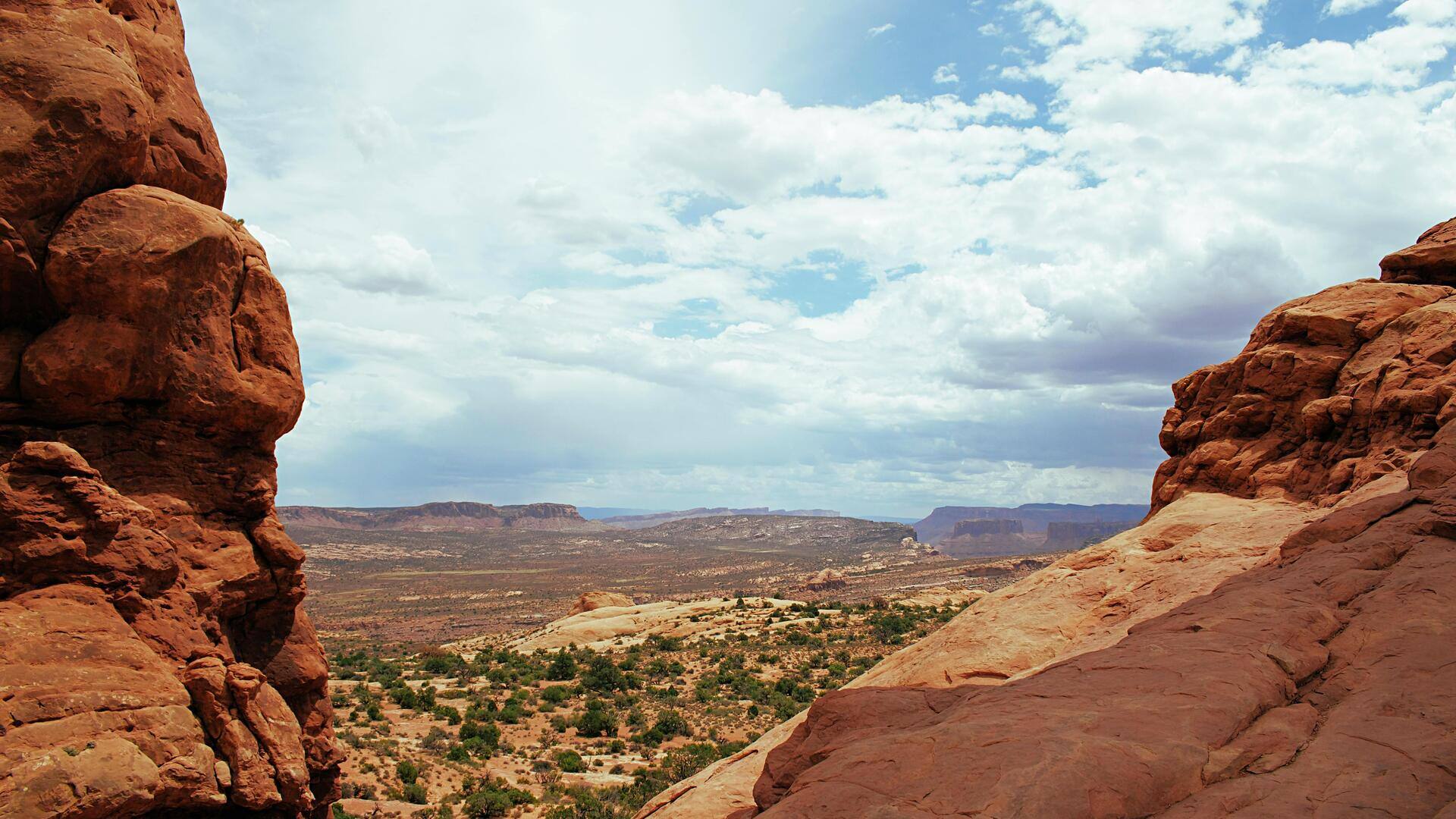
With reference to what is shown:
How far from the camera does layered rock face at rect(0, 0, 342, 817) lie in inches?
355

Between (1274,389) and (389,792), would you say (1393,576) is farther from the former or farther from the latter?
(389,792)

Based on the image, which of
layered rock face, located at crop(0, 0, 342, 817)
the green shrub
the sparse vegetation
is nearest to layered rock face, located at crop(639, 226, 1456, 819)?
layered rock face, located at crop(0, 0, 342, 817)

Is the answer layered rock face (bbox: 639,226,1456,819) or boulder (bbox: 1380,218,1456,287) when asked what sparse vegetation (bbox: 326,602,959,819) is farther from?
boulder (bbox: 1380,218,1456,287)

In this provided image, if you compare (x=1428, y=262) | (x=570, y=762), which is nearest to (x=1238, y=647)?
(x=1428, y=262)

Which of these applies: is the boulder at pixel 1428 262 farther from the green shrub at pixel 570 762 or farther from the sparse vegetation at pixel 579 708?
the green shrub at pixel 570 762

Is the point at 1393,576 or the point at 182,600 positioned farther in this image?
the point at 182,600

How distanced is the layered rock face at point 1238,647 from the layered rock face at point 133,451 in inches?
272

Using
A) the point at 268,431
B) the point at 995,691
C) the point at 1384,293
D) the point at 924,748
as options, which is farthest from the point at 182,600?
the point at 1384,293

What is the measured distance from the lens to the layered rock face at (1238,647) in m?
7.03

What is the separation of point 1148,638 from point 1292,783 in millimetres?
4362

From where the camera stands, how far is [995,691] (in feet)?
34.6

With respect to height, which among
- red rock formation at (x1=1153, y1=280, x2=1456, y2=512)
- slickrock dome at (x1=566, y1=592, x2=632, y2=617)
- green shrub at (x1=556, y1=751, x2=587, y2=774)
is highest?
red rock formation at (x1=1153, y1=280, x2=1456, y2=512)

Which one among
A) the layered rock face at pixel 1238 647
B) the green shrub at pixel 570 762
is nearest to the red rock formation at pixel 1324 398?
the layered rock face at pixel 1238 647

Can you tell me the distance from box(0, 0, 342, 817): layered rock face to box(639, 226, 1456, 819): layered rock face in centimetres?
691
